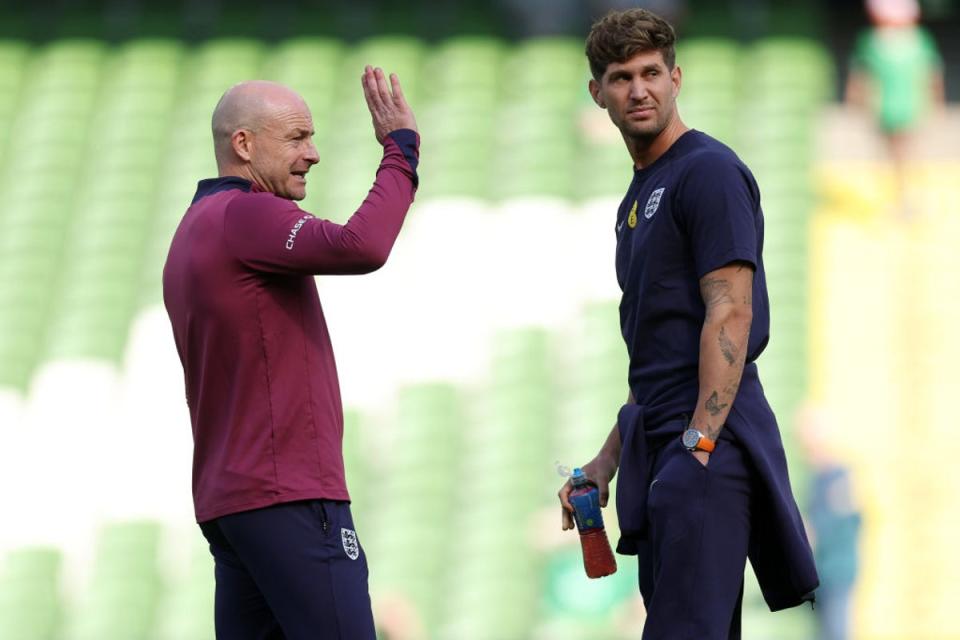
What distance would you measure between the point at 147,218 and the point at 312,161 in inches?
358

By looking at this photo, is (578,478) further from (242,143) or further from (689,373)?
(242,143)

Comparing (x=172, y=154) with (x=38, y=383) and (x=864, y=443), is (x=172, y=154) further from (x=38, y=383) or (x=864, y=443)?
(x=864, y=443)

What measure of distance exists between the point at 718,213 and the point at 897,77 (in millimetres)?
8514

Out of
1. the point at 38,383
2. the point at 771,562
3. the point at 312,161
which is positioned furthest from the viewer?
the point at 38,383

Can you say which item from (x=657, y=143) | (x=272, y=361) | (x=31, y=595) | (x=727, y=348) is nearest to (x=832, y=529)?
(x=31, y=595)

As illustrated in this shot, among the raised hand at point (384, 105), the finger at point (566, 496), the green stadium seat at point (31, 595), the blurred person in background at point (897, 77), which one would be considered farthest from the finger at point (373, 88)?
the blurred person in background at point (897, 77)

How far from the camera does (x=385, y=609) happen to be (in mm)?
8992

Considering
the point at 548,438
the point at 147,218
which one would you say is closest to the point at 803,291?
the point at 548,438

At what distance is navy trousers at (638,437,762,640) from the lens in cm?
356

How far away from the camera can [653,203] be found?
3.70m

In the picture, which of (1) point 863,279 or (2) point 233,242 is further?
(1) point 863,279

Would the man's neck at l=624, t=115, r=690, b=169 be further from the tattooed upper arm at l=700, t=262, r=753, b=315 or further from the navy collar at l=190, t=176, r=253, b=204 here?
the navy collar at l=190, t=176, r=253, b=204

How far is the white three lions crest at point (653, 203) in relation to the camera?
3686mm

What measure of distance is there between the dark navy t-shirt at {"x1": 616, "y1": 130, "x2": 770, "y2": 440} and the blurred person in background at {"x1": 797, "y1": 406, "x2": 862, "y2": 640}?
207 inches
